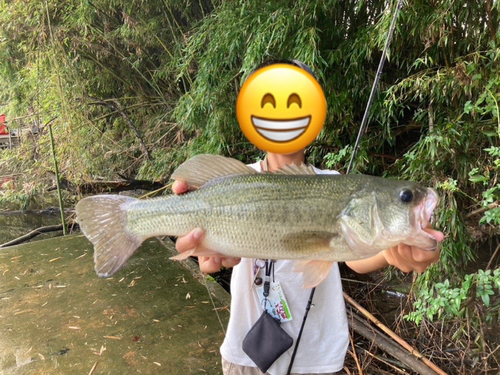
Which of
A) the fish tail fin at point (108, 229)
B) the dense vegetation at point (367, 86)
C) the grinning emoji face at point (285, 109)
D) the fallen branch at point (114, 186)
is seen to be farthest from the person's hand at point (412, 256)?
the fallen branch at point (114, 186)

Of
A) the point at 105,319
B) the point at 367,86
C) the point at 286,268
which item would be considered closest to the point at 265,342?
the point at 286,268

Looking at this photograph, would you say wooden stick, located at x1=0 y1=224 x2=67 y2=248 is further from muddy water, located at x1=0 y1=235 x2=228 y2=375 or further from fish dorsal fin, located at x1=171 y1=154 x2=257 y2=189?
fish dorsal fin, located at x1=171 y1=154 x2=257 y2=189

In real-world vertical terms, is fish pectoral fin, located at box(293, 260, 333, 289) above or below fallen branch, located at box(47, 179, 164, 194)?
above

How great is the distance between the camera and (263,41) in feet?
9.73

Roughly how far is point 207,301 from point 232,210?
8.26 feet

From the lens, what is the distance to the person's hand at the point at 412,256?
126cm

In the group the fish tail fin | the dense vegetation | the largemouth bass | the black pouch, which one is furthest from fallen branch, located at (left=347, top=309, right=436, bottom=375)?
the fish tail fin

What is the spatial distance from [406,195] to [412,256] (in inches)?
9.1

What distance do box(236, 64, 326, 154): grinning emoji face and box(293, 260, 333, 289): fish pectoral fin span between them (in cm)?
47

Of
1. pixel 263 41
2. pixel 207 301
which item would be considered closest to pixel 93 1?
pixel 263 41

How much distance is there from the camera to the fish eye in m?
1.29

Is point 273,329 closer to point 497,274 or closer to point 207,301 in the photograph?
point 497,274

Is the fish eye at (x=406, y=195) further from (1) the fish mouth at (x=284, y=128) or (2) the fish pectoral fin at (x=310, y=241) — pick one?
(1) the fish mouth at (x=284, y=128)

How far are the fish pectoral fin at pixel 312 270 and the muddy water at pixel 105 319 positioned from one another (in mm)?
1809
